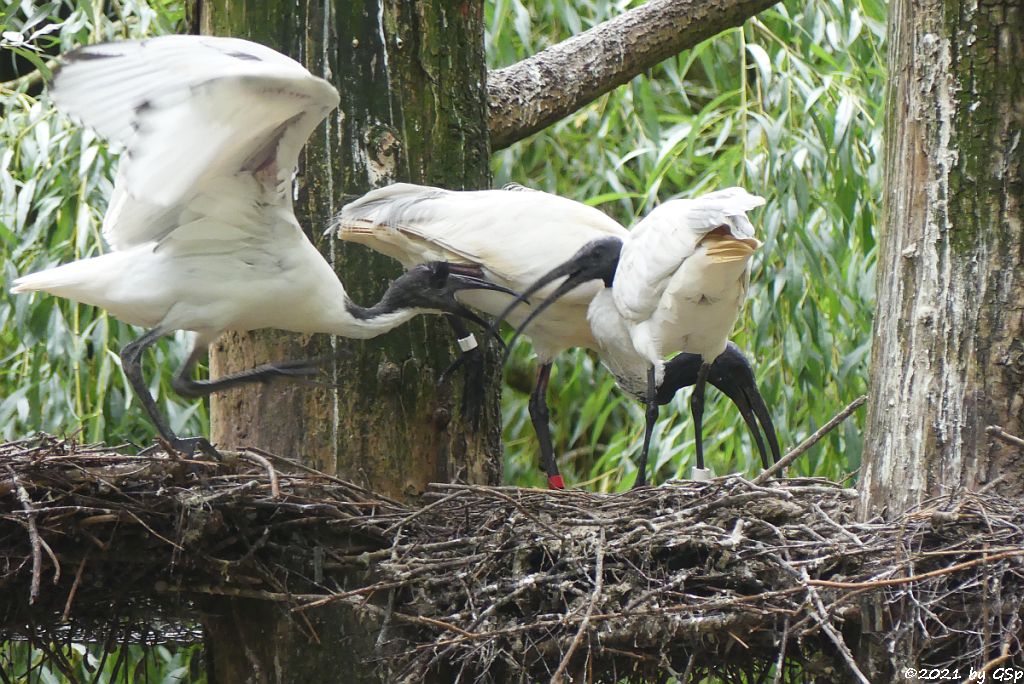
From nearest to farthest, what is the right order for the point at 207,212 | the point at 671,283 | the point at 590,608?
the point at 590,608 → the point at 207,212 → the point at 671,283

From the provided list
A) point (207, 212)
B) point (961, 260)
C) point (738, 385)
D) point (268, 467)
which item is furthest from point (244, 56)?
point (738, 385)

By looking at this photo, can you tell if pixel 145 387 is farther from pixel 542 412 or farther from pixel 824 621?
pixel 824 621

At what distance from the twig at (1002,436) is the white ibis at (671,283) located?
2.20 ft

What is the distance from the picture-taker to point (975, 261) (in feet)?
9.11

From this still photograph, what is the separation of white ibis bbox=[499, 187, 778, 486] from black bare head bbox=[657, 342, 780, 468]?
0.04 ft

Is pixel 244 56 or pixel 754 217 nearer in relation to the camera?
pixel 244 56

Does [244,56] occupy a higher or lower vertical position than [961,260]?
higher

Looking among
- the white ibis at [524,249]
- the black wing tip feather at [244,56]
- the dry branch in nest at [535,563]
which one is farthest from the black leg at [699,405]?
the black wing tip feather at [244,56]

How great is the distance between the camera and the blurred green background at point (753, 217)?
3842 mm

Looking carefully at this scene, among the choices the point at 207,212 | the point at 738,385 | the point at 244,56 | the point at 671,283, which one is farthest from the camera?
the point at 738,385

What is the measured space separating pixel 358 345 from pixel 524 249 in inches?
20.7

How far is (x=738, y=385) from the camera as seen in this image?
395 centimetres

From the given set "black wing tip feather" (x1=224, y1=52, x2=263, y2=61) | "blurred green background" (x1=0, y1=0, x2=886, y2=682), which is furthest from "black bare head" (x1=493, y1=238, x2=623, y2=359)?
"black wing tip feather" (x1=224, y1=52, x2=263, y2=61)

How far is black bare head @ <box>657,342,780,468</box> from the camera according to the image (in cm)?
391
